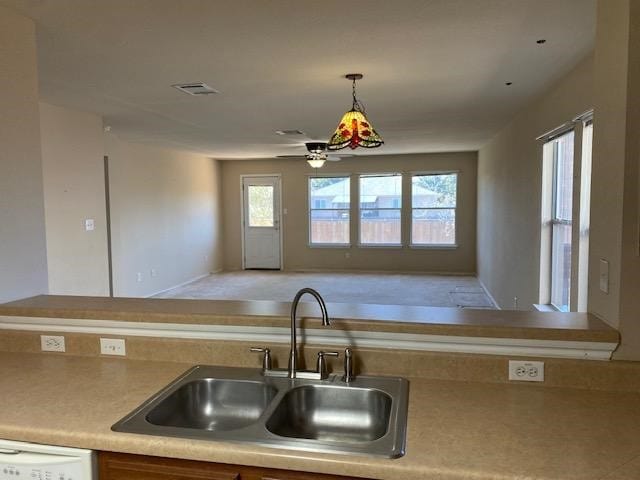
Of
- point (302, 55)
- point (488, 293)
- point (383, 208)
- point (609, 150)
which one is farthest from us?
point (383, 208)

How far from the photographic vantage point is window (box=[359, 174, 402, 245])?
9344mm

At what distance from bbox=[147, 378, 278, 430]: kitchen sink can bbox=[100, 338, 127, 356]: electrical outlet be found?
0.43 meters

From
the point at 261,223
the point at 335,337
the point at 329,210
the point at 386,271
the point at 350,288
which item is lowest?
the point at 350,288

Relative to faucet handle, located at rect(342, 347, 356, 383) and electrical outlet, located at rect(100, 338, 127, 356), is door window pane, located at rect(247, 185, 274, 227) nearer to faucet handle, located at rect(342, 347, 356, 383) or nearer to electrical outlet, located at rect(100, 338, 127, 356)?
electrical outlet, located at rect(100, 338, 127, 356)

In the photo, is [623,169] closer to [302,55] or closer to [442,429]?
[442,429]

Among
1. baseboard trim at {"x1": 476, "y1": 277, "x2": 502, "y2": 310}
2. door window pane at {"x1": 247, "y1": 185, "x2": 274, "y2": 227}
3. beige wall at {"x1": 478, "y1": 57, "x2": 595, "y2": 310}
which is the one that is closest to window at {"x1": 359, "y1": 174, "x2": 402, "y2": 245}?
baseboard trim at {"x1": 476, "y1": 277, "x2": 502, "y2": 310}

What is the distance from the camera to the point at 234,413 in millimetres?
1631

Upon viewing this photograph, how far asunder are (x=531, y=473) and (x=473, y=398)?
411mm

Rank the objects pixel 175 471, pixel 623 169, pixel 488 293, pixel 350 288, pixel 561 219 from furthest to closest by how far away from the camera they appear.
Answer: pixel 350 288 < pixel 488 293 < pixel 561 219 < pixel 623 169 < pixel 175 471

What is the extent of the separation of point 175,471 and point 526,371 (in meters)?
1.15

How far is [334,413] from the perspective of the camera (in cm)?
155

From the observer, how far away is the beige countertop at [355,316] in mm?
1529

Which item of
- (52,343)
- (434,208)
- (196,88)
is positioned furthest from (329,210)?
(52,343)

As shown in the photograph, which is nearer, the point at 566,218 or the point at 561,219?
the point at 566,218
